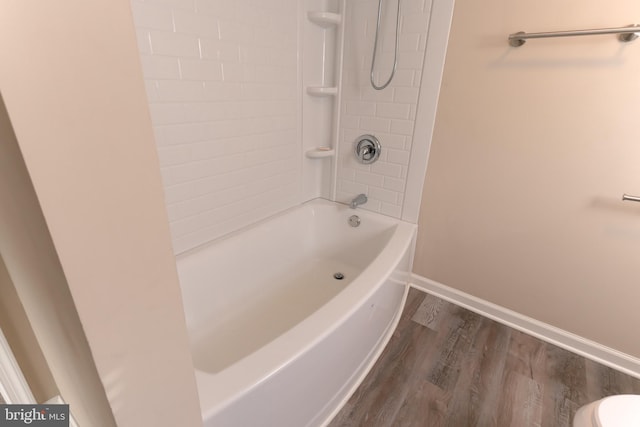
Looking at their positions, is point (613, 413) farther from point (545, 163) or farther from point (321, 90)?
point (321, 90)

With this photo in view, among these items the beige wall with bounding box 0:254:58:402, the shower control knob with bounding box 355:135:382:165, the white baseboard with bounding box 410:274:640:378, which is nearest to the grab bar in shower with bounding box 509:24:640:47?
the shower control knob with bounding box 355:135:382:165

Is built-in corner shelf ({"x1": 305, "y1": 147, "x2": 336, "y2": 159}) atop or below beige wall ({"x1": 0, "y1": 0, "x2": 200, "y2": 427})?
below

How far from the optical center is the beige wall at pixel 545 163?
1276 millimetres

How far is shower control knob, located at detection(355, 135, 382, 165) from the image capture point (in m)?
1.89

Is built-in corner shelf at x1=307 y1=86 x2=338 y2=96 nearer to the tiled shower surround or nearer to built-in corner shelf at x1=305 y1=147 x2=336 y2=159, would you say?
the tiled shower surround

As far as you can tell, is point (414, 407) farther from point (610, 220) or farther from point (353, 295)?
point (610, 220)

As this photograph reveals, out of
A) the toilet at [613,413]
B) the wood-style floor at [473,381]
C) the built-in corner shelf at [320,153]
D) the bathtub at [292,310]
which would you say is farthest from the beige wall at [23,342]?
the built-in corner shelf at [320,153]

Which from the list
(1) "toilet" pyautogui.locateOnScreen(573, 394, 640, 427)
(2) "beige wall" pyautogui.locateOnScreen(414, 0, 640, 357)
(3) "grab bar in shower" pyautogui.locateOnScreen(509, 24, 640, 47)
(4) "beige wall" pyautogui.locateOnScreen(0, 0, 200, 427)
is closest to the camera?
Result: (4) "beige wall" pyautogui.locateOnScreen(0, 0, 200, 427)

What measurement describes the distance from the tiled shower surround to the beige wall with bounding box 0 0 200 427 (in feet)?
3.28

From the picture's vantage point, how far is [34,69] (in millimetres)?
256

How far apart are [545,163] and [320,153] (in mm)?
1199

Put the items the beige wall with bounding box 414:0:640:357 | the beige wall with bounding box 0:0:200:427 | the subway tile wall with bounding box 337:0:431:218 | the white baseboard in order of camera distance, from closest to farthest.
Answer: the beige wall with bounding box 0:0:200:427 < the beige wall with bounding box 414:0:640:357 < the white baseboard < the subway tile wall with bounding box 337:0:431:218

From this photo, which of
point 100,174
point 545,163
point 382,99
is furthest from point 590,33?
point 100,174

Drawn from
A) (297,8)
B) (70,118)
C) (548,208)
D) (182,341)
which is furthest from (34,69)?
(548,208)
